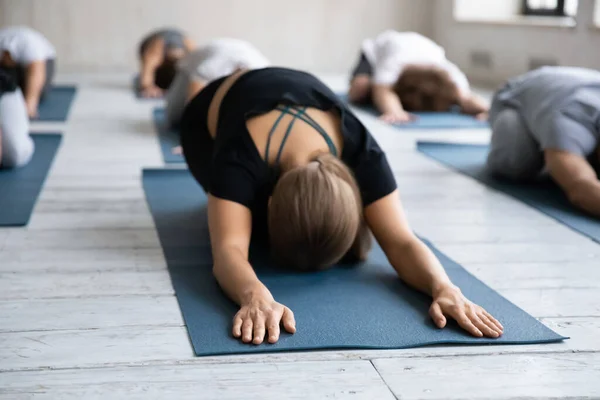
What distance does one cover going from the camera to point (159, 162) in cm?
378

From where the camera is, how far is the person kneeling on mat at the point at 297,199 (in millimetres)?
1891

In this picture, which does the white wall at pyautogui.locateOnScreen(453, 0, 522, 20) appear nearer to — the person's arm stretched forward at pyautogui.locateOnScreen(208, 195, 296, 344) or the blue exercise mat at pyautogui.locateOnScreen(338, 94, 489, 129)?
the blue exercise mat at pyautogui.locateOnScreen(338, 94, 489, 129)

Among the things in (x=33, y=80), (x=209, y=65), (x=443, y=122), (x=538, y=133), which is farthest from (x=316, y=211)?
(x=33, y=80)

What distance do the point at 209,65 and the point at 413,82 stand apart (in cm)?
154

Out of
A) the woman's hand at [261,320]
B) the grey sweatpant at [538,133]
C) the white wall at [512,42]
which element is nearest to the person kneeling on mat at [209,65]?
the grey sweatpant at [538,133]

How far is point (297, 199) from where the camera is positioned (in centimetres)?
192

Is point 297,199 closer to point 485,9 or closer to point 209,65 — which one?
point 209,65

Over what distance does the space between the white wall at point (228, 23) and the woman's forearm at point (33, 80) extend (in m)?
3.00

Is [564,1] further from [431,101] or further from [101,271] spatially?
[101,271]

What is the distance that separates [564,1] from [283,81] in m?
5.38

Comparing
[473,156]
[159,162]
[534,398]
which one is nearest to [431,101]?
[473,156]

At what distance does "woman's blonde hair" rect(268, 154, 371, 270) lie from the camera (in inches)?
75.4

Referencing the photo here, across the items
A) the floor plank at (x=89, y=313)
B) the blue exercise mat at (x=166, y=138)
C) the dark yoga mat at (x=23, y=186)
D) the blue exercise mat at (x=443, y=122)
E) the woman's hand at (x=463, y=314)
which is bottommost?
the blue exercise mat at (x=443, y=122)

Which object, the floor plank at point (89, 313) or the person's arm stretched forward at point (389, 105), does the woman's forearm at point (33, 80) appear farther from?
the floor plank at point (89, 313)
